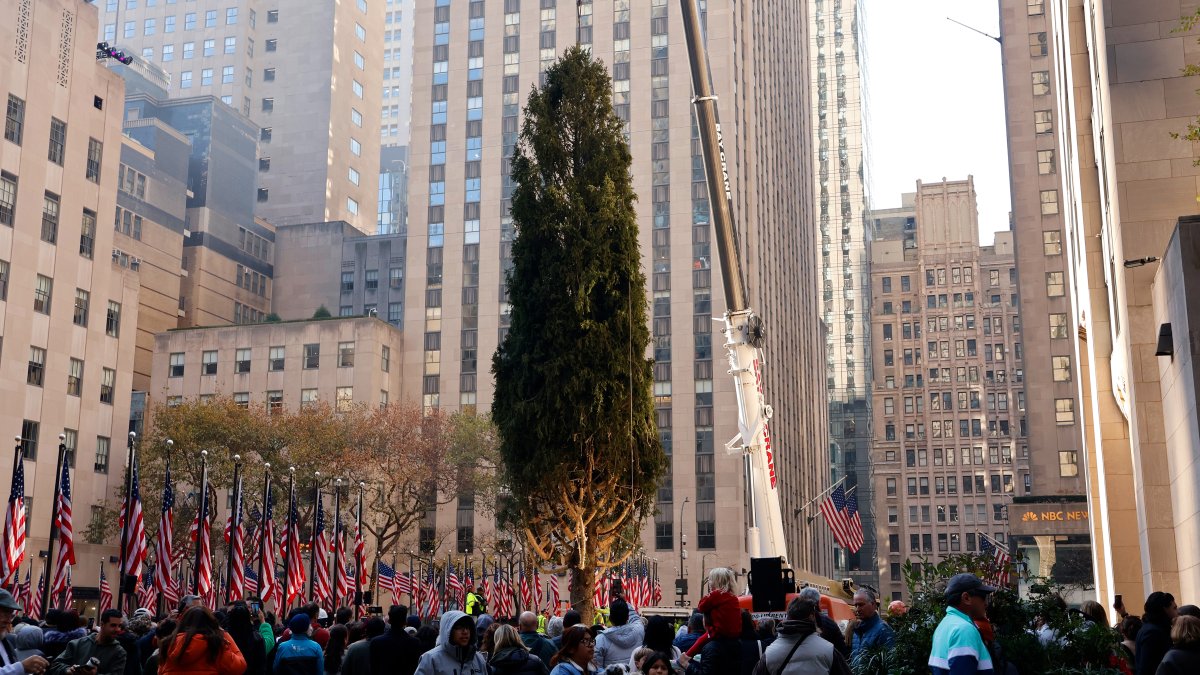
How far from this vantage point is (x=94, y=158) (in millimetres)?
66938

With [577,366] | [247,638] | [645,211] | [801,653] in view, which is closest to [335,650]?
[247,638]

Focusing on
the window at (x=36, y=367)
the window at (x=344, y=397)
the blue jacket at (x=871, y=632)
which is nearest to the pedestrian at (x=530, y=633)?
the blue jacket at (x=871, y=632)

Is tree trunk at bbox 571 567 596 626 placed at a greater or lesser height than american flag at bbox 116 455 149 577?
lesser

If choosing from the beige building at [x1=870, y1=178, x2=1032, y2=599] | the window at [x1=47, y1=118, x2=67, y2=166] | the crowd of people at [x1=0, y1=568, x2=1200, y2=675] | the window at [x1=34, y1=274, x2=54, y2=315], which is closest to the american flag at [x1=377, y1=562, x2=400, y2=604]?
the window at [x1=34, y1=274, x2=54, y2=315]

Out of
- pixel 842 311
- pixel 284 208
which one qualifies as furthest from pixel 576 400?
pixel 842 311

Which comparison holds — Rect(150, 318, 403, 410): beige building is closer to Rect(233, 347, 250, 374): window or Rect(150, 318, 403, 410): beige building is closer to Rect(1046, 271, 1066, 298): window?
Rect(233, 347, 250, 374): window

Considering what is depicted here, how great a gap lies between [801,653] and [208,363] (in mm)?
102024

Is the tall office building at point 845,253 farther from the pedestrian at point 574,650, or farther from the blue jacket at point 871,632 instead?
the pedestrian at point 574,650

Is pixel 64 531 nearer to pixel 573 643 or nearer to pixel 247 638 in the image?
pixel 247 638

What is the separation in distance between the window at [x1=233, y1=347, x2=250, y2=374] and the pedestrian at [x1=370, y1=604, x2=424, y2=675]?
96.8m

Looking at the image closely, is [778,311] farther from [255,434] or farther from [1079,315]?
[1079,315]

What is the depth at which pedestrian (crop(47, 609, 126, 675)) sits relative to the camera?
483 inches

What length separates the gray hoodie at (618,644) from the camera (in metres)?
14.2

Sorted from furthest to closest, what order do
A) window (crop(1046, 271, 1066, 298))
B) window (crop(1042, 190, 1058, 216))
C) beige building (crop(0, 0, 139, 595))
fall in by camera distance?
window (crop(1042, 190, 1058, 216)) → window (crop(1046, 271, 1066, 298)) → beige building (crop(0, 0, 139, 595))
